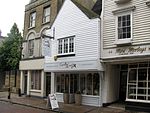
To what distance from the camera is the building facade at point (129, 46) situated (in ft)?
55.3

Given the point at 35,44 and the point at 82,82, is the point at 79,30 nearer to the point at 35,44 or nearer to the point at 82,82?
the point at 82,82

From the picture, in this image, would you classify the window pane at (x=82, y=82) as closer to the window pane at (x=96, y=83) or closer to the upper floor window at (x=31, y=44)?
the window pane at (x=96, y=83)

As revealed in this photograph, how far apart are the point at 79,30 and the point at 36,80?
31.4 feet

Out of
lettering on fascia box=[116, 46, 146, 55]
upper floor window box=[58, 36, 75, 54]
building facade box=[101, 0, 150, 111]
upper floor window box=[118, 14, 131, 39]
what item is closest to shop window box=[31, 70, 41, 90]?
upper floor window box=[58, 36, 75, 54]

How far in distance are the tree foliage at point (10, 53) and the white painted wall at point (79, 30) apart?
49.2 feet

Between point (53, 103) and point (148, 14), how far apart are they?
344 inches

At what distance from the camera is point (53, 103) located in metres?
18.9

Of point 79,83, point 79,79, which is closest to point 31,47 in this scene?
point 79,79

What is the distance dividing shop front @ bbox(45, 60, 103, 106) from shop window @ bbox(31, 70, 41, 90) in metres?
3.53

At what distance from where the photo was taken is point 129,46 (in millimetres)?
17453

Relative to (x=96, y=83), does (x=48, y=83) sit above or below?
below

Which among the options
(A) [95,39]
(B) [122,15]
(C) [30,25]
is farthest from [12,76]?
(B) [122,15]

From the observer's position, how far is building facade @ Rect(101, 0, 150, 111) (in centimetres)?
1684

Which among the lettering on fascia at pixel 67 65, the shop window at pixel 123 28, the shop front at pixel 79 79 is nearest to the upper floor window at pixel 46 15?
the shop front at pixel 79 79
